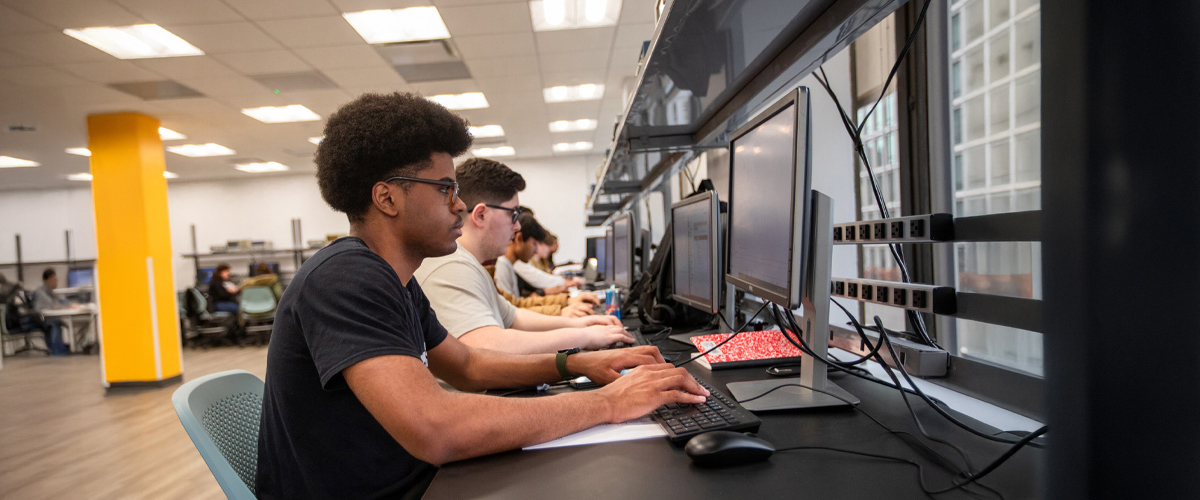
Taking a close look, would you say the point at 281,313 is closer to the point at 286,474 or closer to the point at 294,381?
the point at 294,381

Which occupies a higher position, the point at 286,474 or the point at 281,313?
the point at 281,313

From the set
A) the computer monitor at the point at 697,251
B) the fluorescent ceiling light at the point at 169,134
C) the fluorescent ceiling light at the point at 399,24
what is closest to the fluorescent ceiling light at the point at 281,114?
the fluorescent ceiling light at the point at 169,134

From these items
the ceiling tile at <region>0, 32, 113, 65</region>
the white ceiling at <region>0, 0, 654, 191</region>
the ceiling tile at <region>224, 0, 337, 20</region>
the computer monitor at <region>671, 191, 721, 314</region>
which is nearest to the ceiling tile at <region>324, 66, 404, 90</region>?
the white ceiling at <region>0, 0, 654, 191</region>

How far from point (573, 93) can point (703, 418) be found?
560 centimetres

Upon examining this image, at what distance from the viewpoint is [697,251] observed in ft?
5.27

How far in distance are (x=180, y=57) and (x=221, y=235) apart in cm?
735

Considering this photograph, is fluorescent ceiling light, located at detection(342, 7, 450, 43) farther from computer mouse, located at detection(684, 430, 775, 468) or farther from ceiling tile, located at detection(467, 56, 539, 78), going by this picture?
computer mouse, located at detection(684, 430, 775, 468)

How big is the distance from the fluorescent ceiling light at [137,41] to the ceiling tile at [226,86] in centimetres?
59

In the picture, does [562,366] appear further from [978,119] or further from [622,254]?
[622,254]

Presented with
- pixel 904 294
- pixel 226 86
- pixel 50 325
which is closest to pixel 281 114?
pixel 226 86

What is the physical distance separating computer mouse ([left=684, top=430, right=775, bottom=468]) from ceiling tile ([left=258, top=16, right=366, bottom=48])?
400 cm

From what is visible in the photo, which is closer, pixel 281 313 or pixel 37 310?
pixel 281 313

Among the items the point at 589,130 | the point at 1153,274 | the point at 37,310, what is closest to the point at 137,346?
the point at 37,310

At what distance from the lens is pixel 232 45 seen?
4.08 metres
